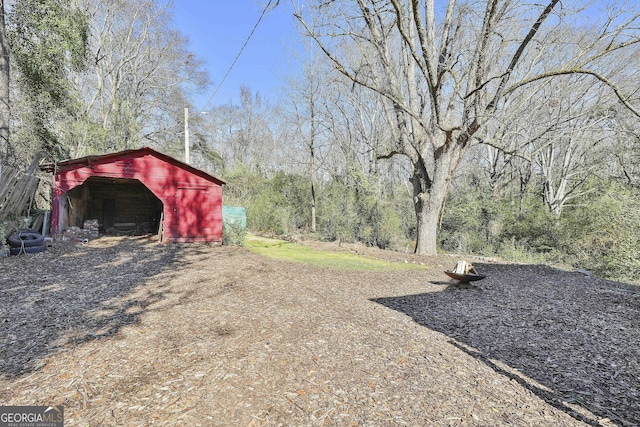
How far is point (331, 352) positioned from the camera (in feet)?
10.3

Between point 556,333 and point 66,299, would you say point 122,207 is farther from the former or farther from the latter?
point 556,333

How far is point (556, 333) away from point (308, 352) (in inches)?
137

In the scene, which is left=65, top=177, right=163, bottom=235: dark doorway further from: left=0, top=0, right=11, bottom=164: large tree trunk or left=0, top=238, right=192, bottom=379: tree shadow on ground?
left=0, top=238, right=192, bottom=379: tree shadow on ground

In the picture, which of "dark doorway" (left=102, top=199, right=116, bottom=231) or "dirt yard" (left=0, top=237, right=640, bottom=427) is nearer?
"dirt yard" (left=0, top=237, right=640, bottom=427)

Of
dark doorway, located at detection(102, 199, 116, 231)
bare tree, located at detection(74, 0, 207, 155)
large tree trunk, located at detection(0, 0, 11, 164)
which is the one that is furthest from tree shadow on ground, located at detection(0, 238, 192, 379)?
bare tree, located at detection(74, 0, 207, 155)

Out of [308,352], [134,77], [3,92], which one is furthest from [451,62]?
[134,77]

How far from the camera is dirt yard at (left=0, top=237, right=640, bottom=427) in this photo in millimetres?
2307

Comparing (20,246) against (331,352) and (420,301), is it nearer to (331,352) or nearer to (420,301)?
(331,352)

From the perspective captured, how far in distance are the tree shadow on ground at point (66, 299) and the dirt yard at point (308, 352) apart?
3cm

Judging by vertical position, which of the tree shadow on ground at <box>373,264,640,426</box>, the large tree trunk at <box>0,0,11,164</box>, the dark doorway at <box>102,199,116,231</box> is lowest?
the tree shadow on ground at <box>373,264,640,426</box>

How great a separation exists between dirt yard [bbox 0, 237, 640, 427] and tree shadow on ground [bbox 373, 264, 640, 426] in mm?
24

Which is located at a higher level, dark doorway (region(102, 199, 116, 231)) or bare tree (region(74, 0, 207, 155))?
bare tree (region(74, 0, 207, 155))

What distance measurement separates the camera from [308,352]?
3.11 meters

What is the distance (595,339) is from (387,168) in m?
18.2
